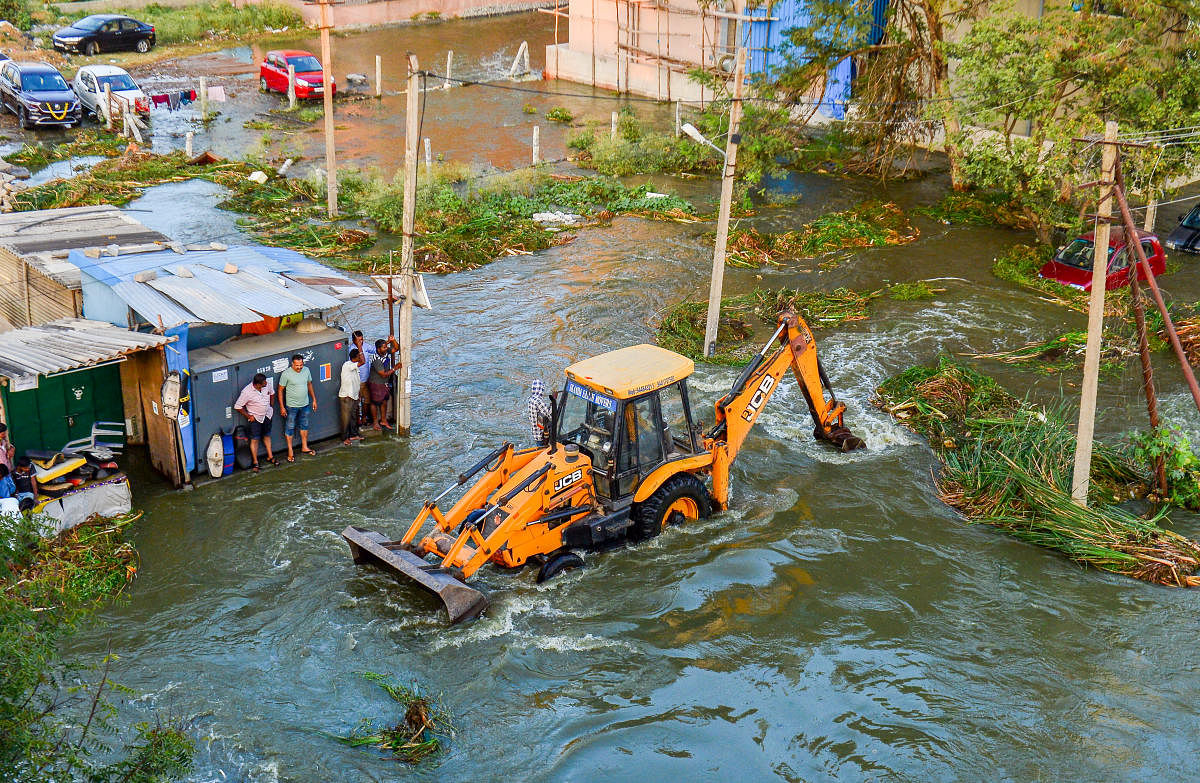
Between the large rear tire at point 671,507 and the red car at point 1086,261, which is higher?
→ the red car at point 1086,261

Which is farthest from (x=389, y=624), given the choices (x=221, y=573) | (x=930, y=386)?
(x=930, y=386)

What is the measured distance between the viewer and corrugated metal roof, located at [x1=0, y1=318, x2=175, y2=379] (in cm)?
1159

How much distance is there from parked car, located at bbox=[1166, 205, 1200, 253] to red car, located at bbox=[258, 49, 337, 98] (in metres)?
25.2

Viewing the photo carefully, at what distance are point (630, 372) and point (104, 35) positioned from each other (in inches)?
1438

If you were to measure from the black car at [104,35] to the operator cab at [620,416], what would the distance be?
35.7 m

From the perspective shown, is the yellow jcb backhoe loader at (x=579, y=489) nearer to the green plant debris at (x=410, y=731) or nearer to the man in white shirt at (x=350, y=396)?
the green plant debris at (x=410, y=731)

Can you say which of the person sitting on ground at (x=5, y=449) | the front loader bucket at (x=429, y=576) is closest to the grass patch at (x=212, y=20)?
the person sitting on ground at (x=5, y=449)

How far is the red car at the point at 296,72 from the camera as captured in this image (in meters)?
34.2

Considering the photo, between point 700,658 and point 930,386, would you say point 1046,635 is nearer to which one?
point 700,658

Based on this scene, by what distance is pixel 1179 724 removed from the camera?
9031 millimetres

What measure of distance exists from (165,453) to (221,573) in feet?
8.45

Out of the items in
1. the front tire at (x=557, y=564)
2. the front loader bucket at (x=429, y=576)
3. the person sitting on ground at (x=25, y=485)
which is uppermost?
the person sitting on ground at (x=25, y=485)

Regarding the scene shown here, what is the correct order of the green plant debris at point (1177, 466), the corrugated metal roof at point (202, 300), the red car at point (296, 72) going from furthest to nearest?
the red car at point (296, 72) → the corrugated metal roof at point (202, 300) → the green plant debris at point (1177, 466)

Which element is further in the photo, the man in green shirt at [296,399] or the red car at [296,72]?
the red car at [296,72]
